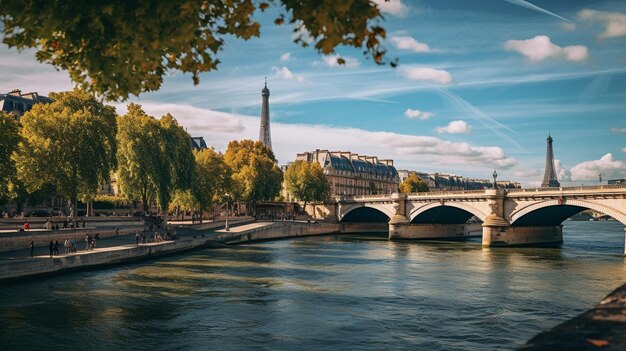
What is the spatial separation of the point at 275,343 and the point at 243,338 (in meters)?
1.39

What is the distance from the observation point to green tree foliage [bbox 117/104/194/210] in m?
58.3

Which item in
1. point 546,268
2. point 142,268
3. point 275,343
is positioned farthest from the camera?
point 546,268

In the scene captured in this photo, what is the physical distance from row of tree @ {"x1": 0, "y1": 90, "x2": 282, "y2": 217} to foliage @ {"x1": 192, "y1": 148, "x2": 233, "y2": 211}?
5.3 inches

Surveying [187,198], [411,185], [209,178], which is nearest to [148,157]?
[187,198]

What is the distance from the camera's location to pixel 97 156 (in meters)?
51.0

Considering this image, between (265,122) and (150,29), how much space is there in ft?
503

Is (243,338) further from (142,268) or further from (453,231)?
(453,231)

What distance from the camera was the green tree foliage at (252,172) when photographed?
92250 millimetres

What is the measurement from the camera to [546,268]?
4369 centimetres

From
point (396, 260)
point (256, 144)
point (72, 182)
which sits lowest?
point (396, 260)

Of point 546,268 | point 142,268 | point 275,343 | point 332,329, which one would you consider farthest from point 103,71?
point 546,268

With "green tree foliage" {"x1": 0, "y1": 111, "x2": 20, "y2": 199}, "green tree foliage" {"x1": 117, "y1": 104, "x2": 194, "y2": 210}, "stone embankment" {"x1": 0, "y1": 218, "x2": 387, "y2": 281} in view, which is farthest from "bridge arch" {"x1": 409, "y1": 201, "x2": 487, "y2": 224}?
"green tree foliage" {"x1": 0, "y1": 111, "x2": 20, "y2": 199}

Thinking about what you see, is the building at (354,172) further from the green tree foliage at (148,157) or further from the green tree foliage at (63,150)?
the green tree foliage at (63,150)

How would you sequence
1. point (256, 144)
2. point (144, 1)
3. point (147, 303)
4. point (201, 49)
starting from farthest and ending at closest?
point (256, 144)
point (147, 303)
point (201, 49)
point (144, 1)
